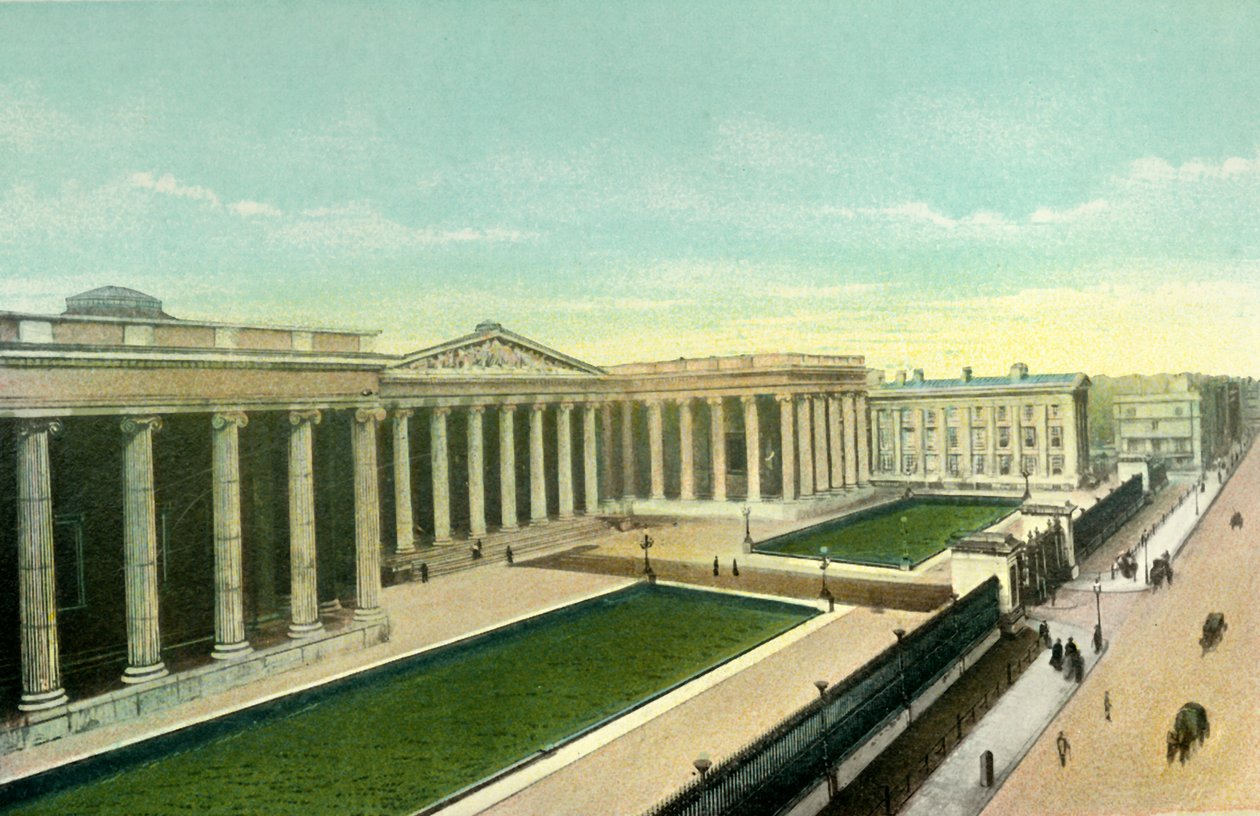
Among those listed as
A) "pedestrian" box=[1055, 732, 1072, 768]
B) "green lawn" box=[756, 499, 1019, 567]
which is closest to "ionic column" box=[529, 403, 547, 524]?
"green lawn" box=[756, 499, 1019, 567]

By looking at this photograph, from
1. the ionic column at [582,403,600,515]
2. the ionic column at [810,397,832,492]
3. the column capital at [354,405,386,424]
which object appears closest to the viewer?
the column capital at [354,405,386,424]

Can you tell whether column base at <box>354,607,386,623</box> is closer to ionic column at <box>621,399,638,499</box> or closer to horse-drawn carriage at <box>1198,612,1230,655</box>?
horse-drawn carriage at <box>1198,612,1230,655</box>

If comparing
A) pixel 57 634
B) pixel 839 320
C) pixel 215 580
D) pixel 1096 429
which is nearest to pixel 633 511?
pixel 839 320

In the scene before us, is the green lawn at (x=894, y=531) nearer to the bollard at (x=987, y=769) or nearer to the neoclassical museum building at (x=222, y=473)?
the neoclassical museum building at (x=222, y=473)

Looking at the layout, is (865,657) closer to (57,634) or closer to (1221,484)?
(57,634)

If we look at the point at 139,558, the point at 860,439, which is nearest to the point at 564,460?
the point at 860,439

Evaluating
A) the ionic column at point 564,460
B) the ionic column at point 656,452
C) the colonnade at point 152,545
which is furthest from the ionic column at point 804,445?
the colonnade at point 152,545

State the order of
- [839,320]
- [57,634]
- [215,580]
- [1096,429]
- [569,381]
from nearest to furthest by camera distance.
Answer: [57,634]
[215,580]
[839,320]
[569,381]
[1096,429]

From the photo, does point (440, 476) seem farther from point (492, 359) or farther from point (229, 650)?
point (229, 650)
